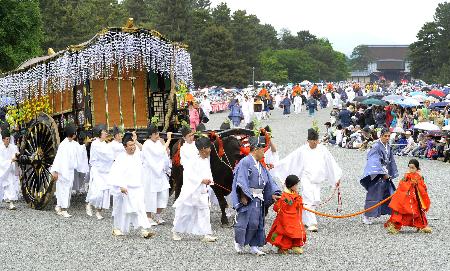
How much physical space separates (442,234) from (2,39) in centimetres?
2623

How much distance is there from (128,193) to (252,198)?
210cm

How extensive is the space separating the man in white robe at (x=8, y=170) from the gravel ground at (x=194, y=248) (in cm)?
61

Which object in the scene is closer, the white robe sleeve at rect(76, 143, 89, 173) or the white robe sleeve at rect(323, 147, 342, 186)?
the white robe sleeve at rect(323, 147, 342, 186)

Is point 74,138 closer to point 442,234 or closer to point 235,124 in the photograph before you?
point 442,234

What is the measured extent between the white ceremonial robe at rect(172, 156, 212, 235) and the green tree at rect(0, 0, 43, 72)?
77.0ft

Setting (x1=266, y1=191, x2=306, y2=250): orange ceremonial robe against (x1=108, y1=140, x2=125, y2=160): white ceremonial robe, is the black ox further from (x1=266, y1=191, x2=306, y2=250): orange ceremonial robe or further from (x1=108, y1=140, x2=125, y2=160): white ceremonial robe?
(x1=266, y1=191, x2=306, y2=250): orange ceremonial robe

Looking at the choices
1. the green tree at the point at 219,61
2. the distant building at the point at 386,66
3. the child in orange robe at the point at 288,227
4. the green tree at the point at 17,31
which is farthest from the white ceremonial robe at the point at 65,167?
the distant building at the point at 386,66

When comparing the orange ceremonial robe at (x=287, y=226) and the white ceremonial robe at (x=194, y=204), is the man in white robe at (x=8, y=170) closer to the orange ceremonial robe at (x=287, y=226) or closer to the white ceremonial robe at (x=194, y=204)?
the white ceremonial robe at (x=194, y=204)

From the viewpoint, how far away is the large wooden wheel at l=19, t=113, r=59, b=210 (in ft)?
43.7

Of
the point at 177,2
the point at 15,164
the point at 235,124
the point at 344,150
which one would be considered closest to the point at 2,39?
the point at 235,124

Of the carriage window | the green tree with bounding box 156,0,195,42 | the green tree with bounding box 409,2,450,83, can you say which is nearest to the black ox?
the carriage window

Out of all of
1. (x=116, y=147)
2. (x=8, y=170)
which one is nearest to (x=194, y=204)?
(x=116, y=147)

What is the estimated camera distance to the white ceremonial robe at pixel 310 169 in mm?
11539

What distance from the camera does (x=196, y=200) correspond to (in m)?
10.3
